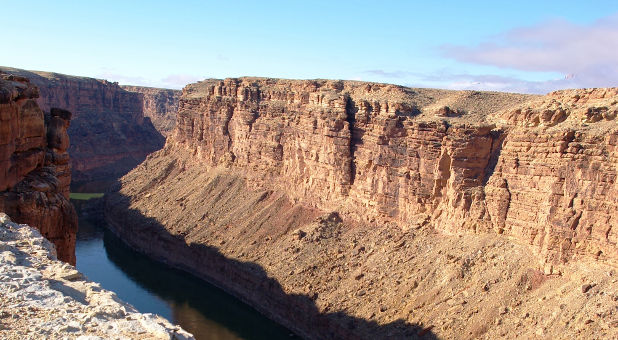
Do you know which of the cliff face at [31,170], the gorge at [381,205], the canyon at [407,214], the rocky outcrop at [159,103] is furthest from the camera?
the rocky outcrop at [159,103]

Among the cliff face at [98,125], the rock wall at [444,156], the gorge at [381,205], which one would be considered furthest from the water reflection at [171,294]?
the cliff face at [98,125]

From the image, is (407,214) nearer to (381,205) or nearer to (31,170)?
(381,205)

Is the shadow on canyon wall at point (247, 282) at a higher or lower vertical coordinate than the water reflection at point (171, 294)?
higher

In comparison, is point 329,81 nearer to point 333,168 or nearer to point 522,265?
point 333,168

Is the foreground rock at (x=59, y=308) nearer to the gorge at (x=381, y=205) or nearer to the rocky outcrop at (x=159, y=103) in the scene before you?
the gorge at (x=381, y=205)

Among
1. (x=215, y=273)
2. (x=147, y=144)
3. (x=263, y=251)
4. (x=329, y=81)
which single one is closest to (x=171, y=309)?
(x=215, y=273)

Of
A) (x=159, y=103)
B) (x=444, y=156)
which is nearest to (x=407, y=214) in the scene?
(x=444, y=156)

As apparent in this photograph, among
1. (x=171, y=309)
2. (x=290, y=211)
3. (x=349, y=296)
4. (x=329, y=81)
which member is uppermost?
(x=329, y=81)

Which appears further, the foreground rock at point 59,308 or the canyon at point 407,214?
the canyon at point 407,214
